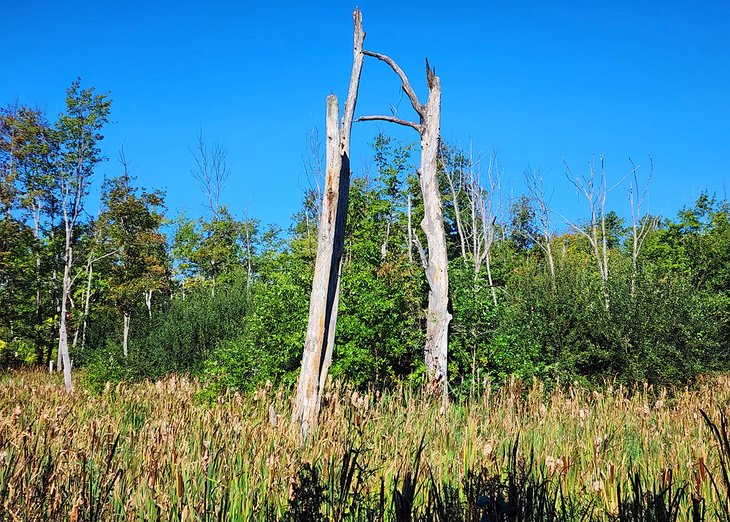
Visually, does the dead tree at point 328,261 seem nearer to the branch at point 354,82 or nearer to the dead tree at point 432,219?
the branch at point 354,82

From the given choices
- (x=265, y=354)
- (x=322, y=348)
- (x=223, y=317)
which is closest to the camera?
(x=322, y=348)

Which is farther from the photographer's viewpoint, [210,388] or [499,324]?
[499,324]

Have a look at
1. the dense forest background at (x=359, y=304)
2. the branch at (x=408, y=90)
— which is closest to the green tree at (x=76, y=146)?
the dense forest background at (x=359, y=304)

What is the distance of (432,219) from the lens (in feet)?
34.2

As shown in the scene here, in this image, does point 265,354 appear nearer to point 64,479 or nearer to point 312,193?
point 64,479

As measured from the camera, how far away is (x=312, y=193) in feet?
102

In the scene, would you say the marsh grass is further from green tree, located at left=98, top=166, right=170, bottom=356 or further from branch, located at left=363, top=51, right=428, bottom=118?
green tree, located at left=98, top=166, right=170, bottom=356

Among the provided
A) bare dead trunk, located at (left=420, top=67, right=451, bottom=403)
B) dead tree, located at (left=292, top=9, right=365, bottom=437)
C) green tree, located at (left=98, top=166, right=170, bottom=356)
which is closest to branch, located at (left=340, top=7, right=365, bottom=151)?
dead tree, located at (left=292, top=9, right=365, bottom=437)

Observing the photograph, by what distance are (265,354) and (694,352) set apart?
1043cm

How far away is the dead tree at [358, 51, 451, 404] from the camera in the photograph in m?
9.56

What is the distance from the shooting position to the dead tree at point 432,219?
31.4 ft

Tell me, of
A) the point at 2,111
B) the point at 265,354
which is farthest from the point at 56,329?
the point at 265,354

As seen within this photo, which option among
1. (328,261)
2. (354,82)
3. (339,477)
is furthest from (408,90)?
(339,477)

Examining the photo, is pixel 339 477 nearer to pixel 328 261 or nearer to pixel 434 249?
pixel 328 261
